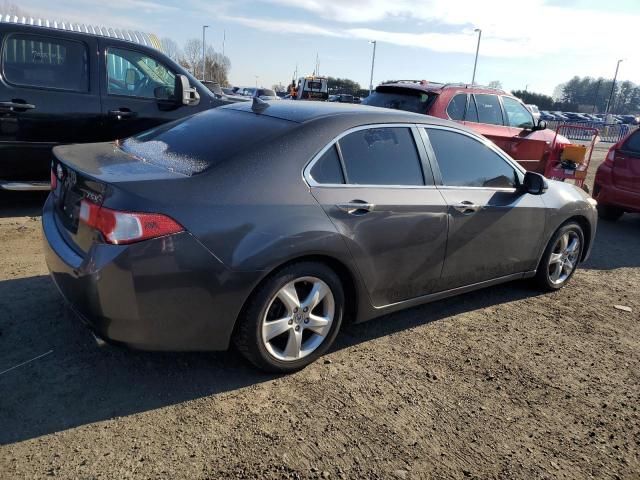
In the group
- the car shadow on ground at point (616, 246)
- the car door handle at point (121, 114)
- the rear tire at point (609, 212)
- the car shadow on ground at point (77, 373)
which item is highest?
→ the car door handle at point (121, 114)

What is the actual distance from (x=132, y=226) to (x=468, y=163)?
2568 millimetres

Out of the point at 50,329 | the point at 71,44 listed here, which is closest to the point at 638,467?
the point at 50,329

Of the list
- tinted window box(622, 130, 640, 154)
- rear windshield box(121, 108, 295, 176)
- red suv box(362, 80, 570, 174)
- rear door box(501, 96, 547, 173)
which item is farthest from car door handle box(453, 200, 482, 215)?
tinted window box(622, 130, 640, 154)

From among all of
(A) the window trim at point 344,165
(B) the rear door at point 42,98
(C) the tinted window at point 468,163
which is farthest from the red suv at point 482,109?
(B) the rear door at point 42,98

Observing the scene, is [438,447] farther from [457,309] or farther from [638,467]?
[457,309]

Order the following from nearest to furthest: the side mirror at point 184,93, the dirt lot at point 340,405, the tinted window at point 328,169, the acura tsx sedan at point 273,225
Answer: the dirt lot at point 340,405 < the acura tsx sedan at point 273,225 < the tinted window at point 328,169 < the side mirror at point 184,93

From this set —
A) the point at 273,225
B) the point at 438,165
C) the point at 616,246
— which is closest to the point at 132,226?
the point at 273,225

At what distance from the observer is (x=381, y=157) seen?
3.49 meters

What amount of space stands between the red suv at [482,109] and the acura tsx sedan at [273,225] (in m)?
3.52

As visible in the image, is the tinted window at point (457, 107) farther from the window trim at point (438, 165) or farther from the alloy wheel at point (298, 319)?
the alloy wheel at point (298, 319)

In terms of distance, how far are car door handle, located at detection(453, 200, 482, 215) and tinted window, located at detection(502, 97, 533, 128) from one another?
5.34 metres

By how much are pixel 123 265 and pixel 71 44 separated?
4.46 meters

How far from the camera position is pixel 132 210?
8.40 feet

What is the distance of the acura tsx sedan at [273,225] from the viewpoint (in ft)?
8.61
